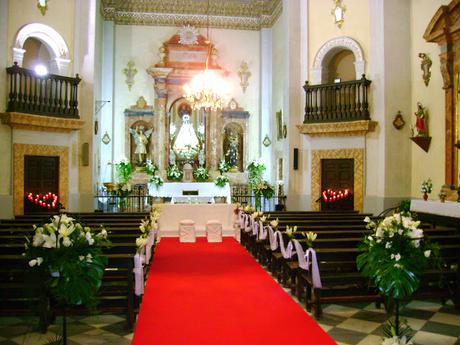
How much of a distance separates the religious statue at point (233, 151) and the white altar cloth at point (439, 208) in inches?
447

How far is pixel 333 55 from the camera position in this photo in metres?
17.8

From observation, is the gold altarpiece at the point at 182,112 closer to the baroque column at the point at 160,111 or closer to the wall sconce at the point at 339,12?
the baroque column at the point at 160,111

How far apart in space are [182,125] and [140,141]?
6.74 feet

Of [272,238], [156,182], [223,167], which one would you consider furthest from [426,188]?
[223,167]

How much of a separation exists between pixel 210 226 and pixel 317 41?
25.8ft

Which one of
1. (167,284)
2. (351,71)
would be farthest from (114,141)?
(167,284)

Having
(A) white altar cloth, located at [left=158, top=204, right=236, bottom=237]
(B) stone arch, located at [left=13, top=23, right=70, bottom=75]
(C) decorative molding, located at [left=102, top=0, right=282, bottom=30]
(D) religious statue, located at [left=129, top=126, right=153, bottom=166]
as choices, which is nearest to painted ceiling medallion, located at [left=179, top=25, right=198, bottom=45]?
(C) decorative molding, located at [left=102, top=0, right=282, bottom=30]

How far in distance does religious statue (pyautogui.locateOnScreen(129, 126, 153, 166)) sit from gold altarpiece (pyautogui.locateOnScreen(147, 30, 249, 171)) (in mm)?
365

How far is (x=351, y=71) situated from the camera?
17969 millimetres

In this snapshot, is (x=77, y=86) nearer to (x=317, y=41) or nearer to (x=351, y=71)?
(x=317, y=41)

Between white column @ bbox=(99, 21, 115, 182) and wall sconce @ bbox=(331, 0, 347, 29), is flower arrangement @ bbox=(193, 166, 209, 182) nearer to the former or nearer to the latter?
white column @ bbox=(99, 21, 115, 182)

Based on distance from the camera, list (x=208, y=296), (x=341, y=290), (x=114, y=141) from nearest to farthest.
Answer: (x=341, y=290) < (x=208, y=296) < (x=114, y=141)

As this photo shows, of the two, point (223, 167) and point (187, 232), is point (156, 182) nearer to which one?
point (223, 167)

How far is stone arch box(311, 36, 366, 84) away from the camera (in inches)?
637
